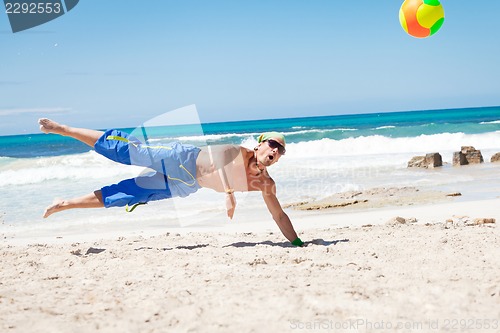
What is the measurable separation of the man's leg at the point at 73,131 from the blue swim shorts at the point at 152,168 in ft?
0.42

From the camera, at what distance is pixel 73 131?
4793 millimetres

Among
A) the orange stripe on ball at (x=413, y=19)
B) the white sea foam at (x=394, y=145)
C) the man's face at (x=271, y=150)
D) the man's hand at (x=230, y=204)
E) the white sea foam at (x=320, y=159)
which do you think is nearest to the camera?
→ the man's hand at (x=230, y=204)

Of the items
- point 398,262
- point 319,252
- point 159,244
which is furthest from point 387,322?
point 159,244

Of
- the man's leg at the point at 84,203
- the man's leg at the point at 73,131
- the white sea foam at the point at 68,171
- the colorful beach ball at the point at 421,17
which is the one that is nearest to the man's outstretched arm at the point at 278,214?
the man's leg at the point at 84,203

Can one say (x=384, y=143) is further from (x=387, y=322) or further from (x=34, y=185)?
(x=387, y=322)

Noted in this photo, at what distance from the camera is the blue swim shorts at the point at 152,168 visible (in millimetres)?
4566

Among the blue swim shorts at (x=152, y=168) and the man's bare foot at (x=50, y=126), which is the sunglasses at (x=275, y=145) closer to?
the blue swim shorts at (x=152, y=168)

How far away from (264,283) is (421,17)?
17.9 ft

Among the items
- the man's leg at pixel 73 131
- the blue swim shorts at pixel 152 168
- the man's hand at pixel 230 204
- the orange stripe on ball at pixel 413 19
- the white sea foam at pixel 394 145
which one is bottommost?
the white sea foam at pixel 394 145

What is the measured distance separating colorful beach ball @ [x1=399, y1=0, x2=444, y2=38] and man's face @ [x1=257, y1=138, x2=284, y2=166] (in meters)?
4.11

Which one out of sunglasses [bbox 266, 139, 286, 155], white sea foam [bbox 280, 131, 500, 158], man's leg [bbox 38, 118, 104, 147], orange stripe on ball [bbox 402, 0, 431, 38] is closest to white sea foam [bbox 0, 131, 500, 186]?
white sea foam [bbox 280, 131, 500, 158]

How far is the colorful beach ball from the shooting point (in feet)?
23.6

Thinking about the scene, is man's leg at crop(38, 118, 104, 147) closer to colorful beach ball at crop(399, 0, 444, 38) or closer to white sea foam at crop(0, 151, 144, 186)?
colorful beach ball at crop(399, 0, 444, 38)

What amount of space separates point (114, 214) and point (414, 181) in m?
6.34
